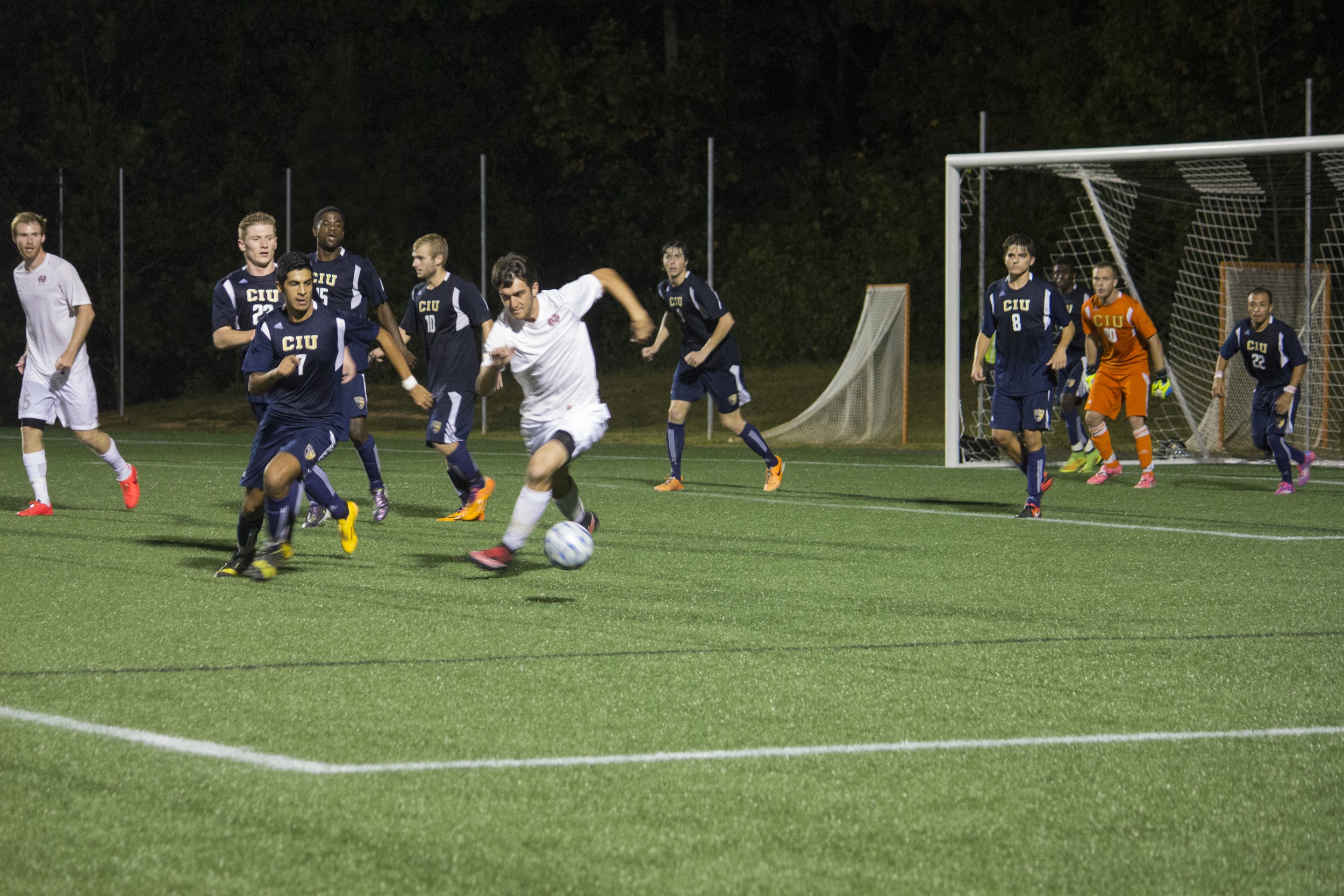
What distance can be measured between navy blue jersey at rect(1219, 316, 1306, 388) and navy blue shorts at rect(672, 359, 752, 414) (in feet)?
13.5

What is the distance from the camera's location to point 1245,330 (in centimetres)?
1241

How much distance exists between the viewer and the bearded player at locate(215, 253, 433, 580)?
7270mm

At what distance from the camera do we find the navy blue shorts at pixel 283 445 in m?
7.30

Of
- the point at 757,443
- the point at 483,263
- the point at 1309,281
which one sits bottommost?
the point at 757,443

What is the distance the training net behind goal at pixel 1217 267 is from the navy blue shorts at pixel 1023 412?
4.92m

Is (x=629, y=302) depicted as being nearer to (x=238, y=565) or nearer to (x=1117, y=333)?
(x=238, y=565)

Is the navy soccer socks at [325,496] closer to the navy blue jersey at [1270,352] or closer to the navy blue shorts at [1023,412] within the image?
the navy blue shorts at [1023,412]

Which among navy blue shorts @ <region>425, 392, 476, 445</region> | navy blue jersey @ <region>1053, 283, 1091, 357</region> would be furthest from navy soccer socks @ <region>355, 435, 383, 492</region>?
navy blue jersey @ <region>1053, 283, 1091, 357</region>

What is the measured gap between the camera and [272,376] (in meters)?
7.02

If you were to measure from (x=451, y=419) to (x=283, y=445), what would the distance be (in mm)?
2663

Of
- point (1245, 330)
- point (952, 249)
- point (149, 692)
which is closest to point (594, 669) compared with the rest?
point (149, 692)

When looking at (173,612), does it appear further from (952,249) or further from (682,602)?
(952,249)

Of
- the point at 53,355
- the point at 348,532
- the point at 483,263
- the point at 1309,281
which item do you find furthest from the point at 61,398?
the point at 1309,281

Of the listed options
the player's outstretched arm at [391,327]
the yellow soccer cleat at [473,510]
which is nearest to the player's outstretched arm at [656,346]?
the yellow soccer cleat at [473,510]
